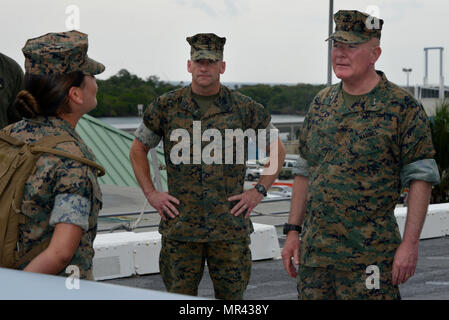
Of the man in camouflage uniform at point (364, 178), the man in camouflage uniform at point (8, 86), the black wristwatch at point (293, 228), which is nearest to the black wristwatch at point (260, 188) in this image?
the black wristwatch at point (293, 228)

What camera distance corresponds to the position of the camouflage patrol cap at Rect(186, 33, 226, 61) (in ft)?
13.2

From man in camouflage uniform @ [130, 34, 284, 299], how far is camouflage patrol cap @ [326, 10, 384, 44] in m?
0.99

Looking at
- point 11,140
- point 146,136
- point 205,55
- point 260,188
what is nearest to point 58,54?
point 11,140

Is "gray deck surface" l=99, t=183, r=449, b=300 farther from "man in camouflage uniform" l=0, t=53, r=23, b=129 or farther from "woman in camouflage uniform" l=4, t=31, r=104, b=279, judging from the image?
"woman in camouflage uniform" l=4, t=31, r=104, b=279

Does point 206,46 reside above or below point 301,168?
above

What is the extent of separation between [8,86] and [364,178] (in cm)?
202

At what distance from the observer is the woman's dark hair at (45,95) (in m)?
2.34

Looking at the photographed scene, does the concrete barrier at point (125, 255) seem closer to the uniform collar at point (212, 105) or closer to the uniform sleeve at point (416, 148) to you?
the uniform collar at point (212, 105)

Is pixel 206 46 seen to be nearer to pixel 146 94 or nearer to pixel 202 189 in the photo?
pixel 202 189

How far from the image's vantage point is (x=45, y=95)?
2352 mm

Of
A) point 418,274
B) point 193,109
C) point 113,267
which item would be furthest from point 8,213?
point 418,274

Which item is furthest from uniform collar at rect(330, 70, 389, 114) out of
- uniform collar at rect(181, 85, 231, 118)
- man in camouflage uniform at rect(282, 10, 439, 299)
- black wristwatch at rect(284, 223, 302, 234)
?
uniform collar at rect(181, 85, 231, 118)
